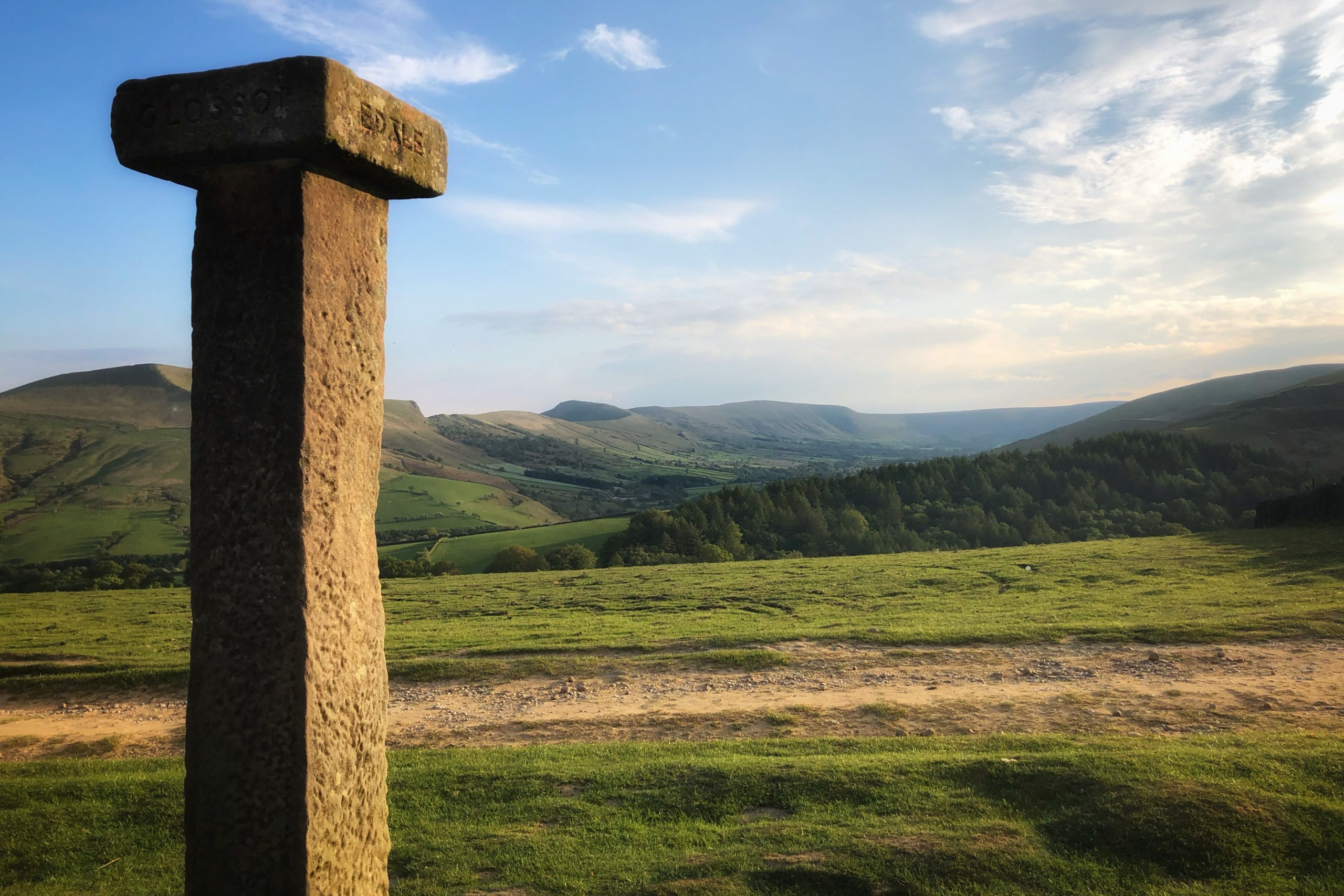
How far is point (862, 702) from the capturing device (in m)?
14.2

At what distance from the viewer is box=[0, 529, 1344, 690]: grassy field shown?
18.7 m

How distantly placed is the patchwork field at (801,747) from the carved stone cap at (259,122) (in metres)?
6.72

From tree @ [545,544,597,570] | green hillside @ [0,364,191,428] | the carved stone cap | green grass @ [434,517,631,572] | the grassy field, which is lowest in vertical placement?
green grass @ [434,517,631,572]

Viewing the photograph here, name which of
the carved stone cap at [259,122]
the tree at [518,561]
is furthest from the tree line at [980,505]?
the carved stone cap at [259,122]

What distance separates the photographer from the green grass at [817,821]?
292 inches

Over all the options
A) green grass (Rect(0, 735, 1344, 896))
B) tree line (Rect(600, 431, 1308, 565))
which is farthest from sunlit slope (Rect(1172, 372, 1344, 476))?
green grass (Rect(0, 735, 1344, 896))

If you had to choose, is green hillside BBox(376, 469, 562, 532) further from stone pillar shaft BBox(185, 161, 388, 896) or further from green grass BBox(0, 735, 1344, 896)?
stone pillar shaft BBox(185, 161, 388, 896)

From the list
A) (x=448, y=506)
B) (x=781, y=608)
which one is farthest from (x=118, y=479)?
(x=781, y=608)

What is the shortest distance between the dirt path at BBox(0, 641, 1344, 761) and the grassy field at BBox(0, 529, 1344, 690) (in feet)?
4.05

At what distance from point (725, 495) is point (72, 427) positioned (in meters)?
142

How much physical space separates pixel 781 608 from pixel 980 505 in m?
43.0

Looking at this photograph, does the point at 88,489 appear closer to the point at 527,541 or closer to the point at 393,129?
the point at 527,541

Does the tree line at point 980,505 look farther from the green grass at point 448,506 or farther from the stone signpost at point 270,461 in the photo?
the green grass at point 448,506

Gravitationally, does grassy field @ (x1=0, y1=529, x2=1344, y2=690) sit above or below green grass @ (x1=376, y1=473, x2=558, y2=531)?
above
